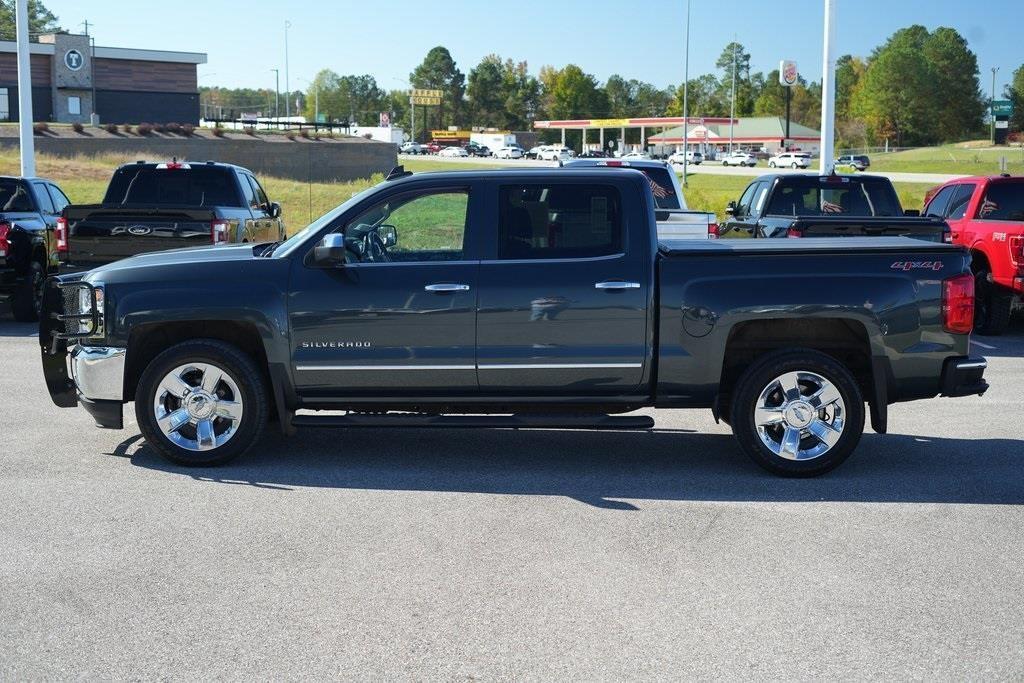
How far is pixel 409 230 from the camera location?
7699mm

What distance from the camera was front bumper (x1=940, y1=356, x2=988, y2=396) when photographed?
753 centimetres

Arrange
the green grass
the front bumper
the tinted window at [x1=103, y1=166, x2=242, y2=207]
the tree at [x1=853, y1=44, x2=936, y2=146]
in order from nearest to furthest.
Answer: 1. the front bumper
2. the tinted window at [x1=103, y1=166, x2=242, y2=207]
3. the green grass
4. the tree at [x1=853, y1=44, x2=936, y2=146]

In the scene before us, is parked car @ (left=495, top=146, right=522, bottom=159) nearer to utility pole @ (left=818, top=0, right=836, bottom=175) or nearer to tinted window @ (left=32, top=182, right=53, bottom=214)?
utility pole @ (left=818, top=0, right=836, bottom=175)

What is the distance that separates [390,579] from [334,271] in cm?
256

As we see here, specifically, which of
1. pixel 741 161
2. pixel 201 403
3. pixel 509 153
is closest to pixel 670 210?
pixel 201 403

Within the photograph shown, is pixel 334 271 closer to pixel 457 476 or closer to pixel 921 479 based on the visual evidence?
pixel 457 476

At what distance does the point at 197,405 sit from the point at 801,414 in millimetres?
3769

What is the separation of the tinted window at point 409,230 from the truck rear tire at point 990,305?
8.37 meters

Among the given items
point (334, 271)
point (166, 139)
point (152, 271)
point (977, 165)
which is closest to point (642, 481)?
point (334, 271)

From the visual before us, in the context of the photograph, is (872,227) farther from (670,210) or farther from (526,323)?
(526,323)

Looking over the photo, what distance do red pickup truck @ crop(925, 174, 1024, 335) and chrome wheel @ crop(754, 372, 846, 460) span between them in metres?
7.11

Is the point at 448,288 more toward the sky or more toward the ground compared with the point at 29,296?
more toward the sky

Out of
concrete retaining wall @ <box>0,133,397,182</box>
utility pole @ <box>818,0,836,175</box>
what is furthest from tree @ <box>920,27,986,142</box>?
utility pole @ <box>818,0,836,175</box>

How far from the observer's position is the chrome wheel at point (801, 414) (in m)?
7.42
